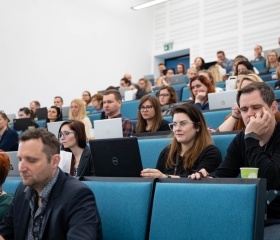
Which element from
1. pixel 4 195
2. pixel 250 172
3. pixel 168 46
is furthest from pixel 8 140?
pixel 168 46

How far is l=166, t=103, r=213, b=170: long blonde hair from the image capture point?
2.04 m

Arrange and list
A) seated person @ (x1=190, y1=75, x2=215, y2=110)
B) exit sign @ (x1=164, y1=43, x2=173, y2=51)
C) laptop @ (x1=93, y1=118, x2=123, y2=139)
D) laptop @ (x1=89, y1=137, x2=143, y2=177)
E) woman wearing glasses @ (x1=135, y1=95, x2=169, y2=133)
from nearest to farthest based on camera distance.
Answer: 1. laptop @ (x1=89, y1=137, x2=143, y2=177)
2. laptop @ (x1=93, y1=118, x2=123, y2=139)
3. woman wearing glasses @ (x1=135, y1=95, x2=169, y2=133)
4. seated person @ (x1=190, y1=75, x2=215, y2=110)
5. exit sign @ (x1=164, y1=43, x2=173, y2=51)

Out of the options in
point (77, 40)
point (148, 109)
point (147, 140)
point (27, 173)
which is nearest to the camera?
point (27, 173)

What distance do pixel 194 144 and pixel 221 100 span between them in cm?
122

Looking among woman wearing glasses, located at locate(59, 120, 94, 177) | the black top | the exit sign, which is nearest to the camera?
the black top

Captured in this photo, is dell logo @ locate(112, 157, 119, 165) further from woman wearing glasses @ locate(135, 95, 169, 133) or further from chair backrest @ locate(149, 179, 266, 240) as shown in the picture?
woman wearing glasses @ locate(135, 95, 169, 133)

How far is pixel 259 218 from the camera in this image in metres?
1.18

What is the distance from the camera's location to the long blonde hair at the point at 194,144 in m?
2.04

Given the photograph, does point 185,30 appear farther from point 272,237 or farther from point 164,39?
point 272,237

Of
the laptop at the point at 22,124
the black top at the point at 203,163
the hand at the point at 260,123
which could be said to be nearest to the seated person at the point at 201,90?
the black top at the point at 203,163

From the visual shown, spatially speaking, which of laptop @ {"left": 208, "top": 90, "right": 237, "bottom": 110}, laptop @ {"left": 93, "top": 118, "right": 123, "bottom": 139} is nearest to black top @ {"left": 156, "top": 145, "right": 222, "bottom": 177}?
laptop @ {"left": 93, "top": 118, "right": 123, "bottom": 139}

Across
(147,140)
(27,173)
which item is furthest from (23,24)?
(27,173)

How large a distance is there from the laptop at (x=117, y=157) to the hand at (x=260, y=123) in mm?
476

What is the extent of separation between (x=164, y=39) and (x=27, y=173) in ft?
31.7
